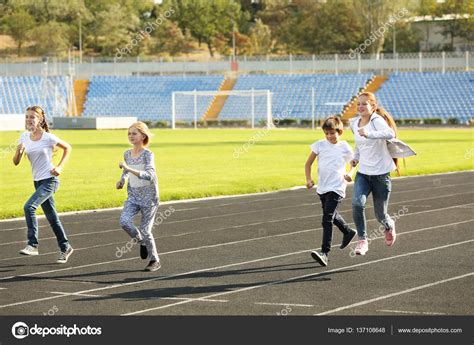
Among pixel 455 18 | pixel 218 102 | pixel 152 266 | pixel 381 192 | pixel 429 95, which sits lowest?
pixel 218 102

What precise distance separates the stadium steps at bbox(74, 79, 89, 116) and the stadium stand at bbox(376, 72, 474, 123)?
988 inches

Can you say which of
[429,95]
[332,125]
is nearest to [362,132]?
[332,125]

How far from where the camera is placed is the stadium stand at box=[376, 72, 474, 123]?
271 ft

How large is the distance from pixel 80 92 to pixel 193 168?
2479 inches

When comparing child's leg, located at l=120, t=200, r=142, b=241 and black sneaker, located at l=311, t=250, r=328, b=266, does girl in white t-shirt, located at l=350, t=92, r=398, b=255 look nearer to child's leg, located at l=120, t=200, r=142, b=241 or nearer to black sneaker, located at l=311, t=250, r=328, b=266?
black sneaker, located at l=311, t=250, r=328, b=266

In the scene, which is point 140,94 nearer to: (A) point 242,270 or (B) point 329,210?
(B) point 329,210

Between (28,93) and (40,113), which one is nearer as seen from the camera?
(40,113)

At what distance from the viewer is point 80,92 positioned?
94.5m

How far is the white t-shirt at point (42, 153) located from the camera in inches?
530

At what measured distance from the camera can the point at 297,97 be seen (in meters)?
88.6

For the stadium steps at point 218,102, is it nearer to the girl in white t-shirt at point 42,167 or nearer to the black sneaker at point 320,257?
the girl in white t-shirt at point 42,167

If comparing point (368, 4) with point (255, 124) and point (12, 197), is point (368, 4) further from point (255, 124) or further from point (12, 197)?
point (12, 197)

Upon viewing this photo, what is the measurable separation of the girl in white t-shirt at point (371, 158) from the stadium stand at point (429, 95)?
69.3 metres

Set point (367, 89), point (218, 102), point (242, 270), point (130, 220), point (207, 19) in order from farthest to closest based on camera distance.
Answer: point (207, 19)
point (218, 102)
point (367, 89)
point (242, 270)
point (130, 220)
